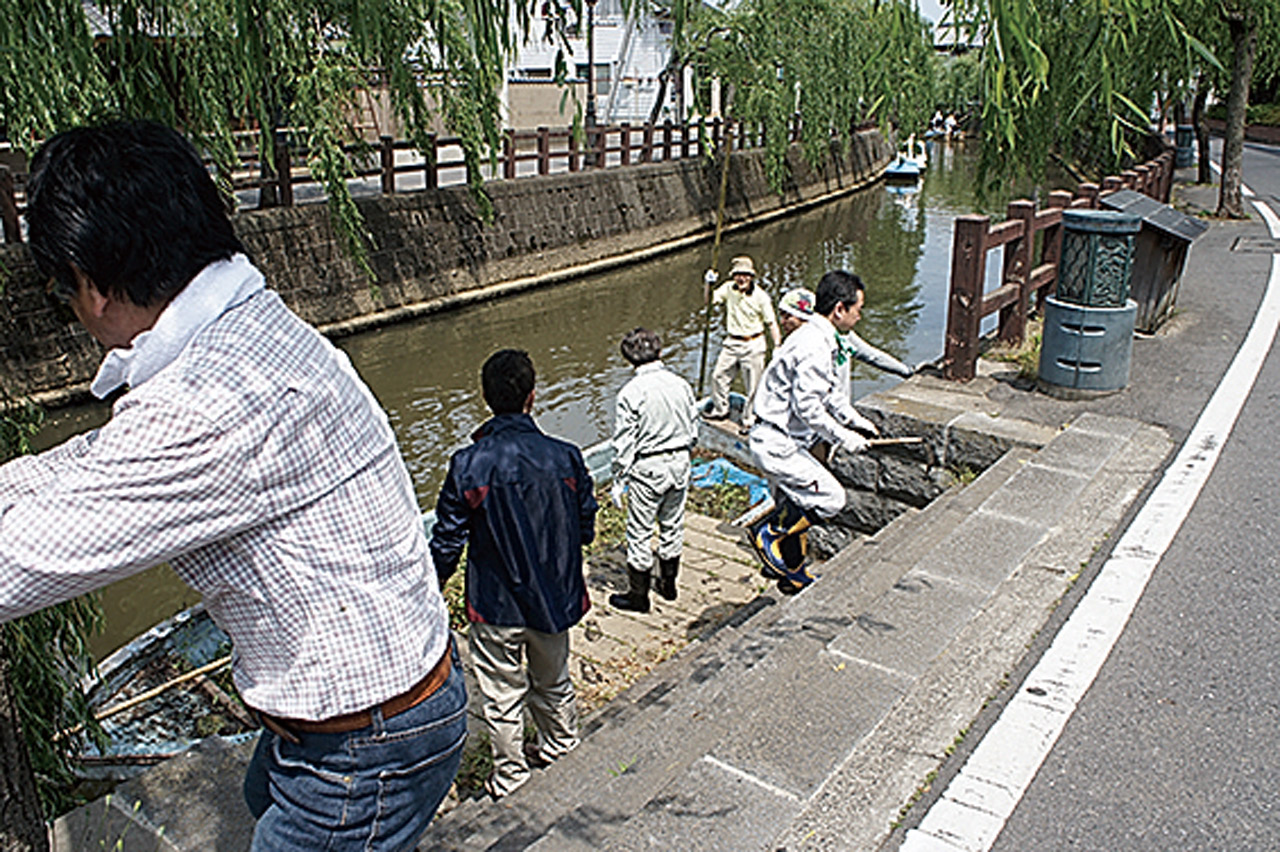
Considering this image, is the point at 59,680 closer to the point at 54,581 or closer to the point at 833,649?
the point at 54,581

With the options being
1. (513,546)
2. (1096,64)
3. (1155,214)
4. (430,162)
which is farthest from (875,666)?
(430,162)

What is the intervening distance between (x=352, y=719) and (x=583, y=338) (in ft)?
47.3

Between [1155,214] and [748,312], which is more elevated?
[1155,214]

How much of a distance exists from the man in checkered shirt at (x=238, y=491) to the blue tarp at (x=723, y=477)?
21.2 ft

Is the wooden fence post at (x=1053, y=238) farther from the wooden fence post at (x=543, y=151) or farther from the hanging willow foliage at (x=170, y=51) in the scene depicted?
the wooden fence post at (x=543, y=151)

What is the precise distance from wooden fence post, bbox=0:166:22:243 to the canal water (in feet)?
6.60

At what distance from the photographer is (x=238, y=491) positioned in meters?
1.54

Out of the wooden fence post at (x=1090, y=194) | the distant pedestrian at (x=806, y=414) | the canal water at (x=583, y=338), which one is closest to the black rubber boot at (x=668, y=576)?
the distant pedestrian at (x=806, y=414)

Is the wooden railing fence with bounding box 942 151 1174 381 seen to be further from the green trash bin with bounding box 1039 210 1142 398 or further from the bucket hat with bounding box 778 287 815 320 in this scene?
the bucket hat with bounding box 778 287 815 320

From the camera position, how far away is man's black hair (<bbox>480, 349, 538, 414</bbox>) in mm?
3959

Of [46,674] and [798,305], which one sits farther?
[798,305]

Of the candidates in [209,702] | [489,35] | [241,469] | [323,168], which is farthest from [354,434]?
[323,168]

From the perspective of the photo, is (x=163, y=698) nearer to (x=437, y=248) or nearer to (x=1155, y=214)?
(x=1155, y=214)

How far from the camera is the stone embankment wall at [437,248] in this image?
11.7 metres
